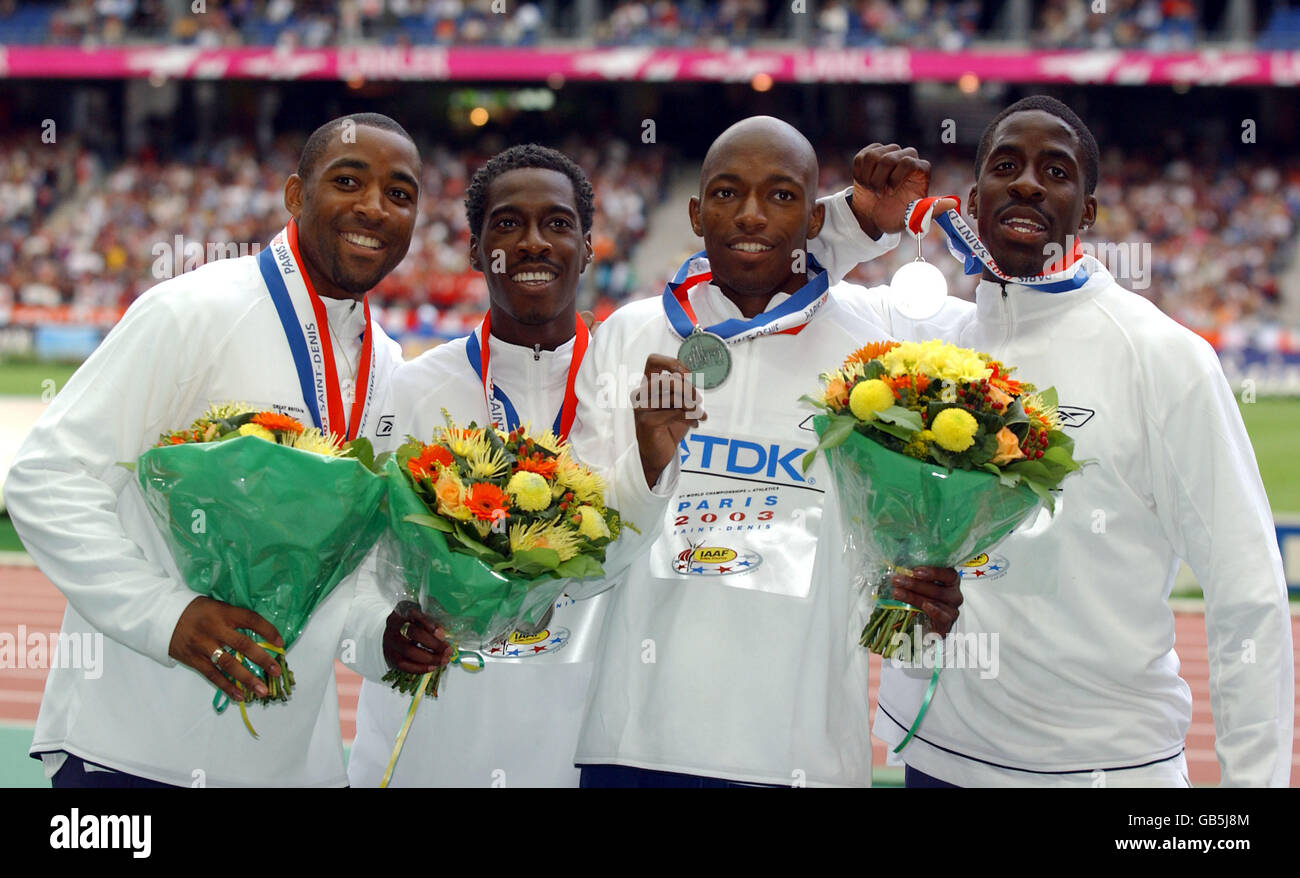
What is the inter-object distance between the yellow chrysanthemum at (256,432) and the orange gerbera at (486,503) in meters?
0.37

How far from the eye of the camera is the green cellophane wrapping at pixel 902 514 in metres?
2.43

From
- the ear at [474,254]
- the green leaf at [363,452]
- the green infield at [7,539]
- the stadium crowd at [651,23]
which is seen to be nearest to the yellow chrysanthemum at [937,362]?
the green leaf at [363,452]

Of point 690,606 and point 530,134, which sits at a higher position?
point 530,134

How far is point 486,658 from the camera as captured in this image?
2934mm

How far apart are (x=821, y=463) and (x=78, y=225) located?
25888 mm

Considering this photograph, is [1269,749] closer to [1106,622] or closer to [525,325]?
[1106,622]

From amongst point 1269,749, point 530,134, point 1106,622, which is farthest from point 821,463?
point 530,134

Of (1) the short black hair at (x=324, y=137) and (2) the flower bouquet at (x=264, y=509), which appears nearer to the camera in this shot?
(2) the flower bouquet at (x=264, y=509)

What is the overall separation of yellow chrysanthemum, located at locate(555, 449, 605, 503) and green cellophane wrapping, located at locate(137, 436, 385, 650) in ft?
1.06

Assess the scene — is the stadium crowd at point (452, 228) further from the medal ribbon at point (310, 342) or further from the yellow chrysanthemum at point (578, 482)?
the yellow chrysanthemum at point (578, 482)

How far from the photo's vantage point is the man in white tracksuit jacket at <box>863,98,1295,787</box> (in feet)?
8.82

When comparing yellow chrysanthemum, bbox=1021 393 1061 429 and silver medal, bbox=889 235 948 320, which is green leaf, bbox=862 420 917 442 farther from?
silver medal, bbox=889 235 948 320

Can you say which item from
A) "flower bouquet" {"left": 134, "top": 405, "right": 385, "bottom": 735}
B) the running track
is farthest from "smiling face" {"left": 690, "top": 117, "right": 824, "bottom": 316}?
the running track

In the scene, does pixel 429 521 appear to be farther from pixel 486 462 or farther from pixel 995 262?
pixel 995 262
